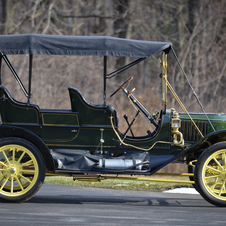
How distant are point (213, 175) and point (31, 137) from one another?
273 cm

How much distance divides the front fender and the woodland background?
34.9 feet

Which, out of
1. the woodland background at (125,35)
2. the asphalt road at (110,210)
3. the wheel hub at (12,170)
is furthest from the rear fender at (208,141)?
the woodland background at (125,35)

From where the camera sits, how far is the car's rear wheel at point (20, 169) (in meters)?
6.68

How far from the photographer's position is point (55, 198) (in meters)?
7.64

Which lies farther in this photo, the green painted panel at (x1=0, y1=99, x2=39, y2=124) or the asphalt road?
the green painted panel at (x1=0, y1=99, x2=39, y2=124)

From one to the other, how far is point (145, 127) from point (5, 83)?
5.91 m

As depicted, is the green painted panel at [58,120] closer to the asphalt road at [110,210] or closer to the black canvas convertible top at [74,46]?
the black canvas convertible top at [74,46]

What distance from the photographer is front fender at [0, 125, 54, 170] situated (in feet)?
22.1

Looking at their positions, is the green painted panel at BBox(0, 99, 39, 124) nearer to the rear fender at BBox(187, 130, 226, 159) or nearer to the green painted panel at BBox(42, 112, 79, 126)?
the green painted panel at BBox(42, 112, 79, 126)

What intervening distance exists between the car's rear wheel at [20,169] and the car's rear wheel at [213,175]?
226 centimetres

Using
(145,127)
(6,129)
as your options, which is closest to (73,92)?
(6,129)

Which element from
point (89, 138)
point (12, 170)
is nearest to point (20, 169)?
point (12, 170)

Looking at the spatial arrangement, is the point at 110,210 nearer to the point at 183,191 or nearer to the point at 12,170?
the point at 12,170

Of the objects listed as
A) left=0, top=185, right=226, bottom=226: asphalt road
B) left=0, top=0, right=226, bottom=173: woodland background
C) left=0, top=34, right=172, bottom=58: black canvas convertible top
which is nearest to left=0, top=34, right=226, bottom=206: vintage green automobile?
left=0, top=34, right=172, bottom=58: black canvas convertible top
